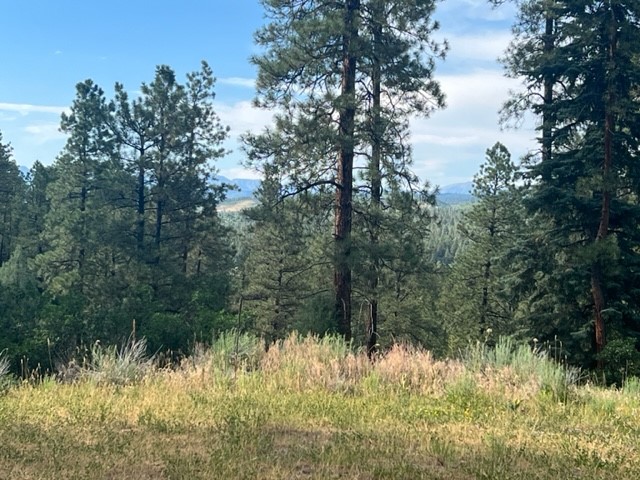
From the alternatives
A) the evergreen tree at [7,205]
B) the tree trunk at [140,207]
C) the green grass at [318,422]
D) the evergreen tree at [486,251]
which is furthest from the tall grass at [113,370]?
the evergreen tree at [7,205]

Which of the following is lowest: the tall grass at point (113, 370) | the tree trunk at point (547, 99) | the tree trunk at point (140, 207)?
the tall grass at point (113, 370)

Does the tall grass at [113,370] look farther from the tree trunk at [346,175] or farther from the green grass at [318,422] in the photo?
the tree trunk at [346,175]

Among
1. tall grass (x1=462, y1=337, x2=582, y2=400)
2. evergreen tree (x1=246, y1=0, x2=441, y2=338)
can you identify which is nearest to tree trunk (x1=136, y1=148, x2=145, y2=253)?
evergreen tree (x1=246, y1=0, x2=441, y2=338)

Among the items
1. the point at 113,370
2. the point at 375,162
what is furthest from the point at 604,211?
the point at 113,370

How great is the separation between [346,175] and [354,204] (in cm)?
141

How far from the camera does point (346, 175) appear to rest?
41.7ft

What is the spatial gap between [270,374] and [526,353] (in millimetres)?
3269

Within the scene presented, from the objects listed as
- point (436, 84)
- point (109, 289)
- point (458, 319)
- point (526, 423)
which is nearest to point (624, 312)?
point (436, 84)

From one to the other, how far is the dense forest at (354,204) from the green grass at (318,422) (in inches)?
50.4

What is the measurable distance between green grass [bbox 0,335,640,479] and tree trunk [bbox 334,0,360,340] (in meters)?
4.94

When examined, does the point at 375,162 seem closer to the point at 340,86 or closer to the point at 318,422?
the point at 340,86

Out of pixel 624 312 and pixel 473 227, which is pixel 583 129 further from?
pixel 473 227

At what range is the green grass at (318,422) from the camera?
3.60 metres

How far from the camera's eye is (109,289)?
2267 centimetres
